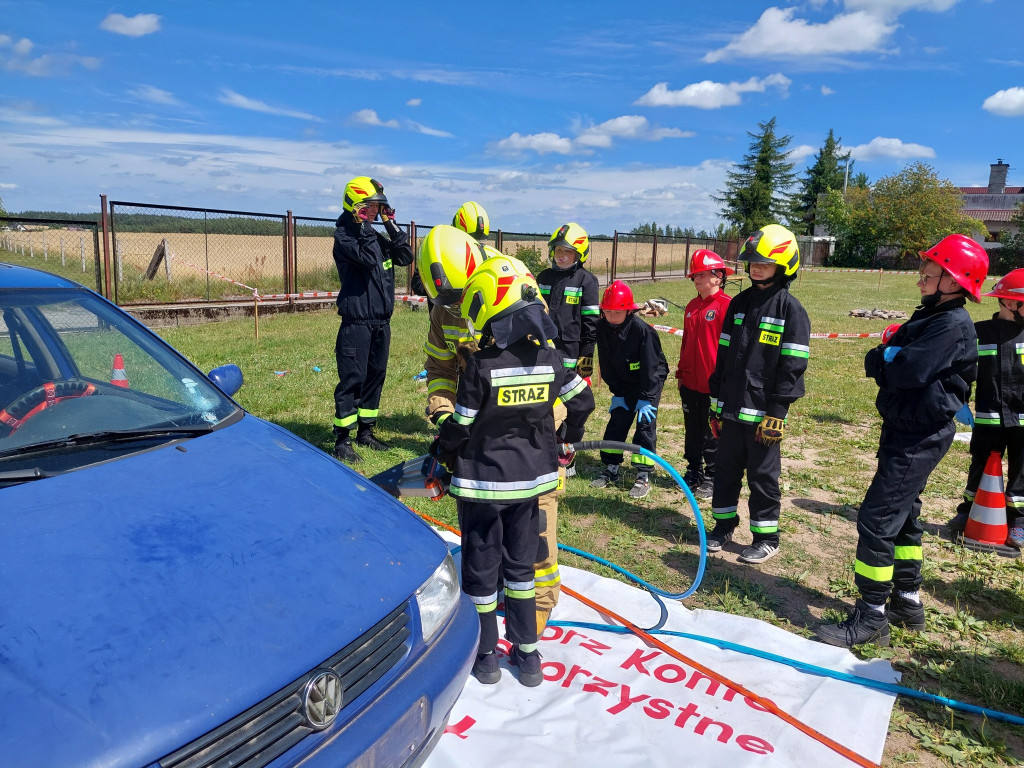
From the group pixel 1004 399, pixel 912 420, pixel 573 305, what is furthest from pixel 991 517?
pixel 573 305

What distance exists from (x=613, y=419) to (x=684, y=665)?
274 cm

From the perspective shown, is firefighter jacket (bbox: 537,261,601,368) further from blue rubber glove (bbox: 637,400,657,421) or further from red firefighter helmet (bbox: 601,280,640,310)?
blue rubber glove (bbox: 637,400,657,421)

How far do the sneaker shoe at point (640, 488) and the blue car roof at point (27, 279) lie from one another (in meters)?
4.11

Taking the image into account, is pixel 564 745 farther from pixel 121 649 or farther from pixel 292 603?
pixel 121 649

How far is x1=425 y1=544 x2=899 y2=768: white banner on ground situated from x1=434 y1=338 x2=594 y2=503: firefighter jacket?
96 centimetres

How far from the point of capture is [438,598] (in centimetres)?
229

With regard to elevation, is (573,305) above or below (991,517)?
above

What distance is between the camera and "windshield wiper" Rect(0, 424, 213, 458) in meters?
2.27

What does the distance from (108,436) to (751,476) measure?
359cm

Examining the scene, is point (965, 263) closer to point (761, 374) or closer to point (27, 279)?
point (761, 374)

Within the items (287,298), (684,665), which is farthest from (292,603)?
(287,298)

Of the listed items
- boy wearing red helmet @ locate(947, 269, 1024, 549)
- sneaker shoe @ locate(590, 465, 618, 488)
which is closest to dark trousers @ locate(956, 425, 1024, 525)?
boy wearing red helmet @ locate(947, 269, 1024, 549)

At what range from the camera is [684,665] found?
330 centimetres

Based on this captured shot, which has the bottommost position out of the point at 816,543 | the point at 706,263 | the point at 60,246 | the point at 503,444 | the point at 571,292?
the point at 816,543
